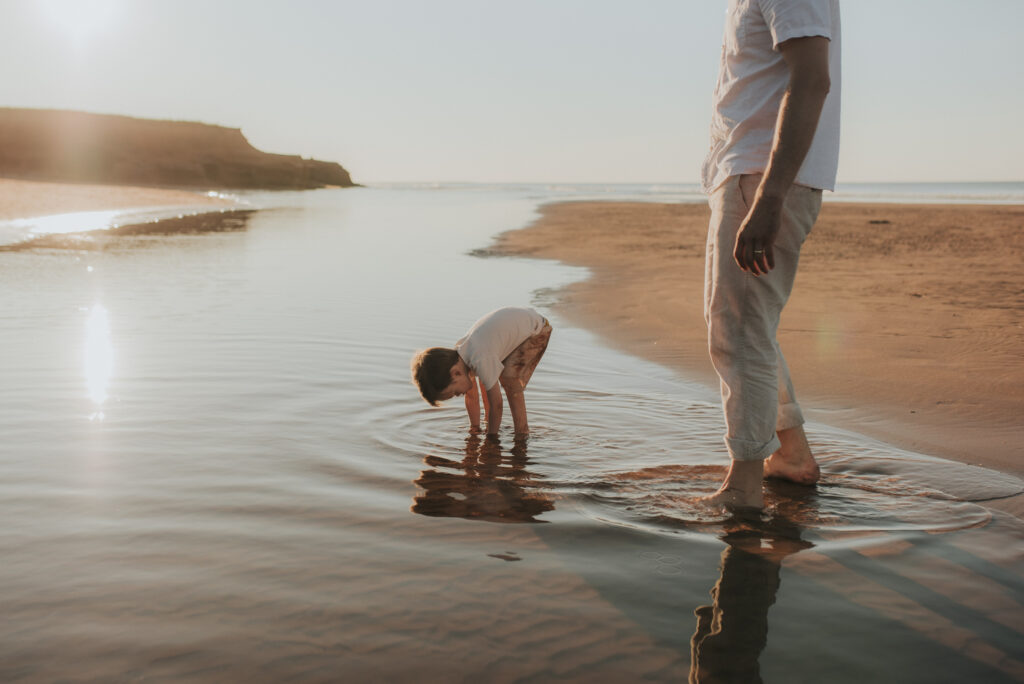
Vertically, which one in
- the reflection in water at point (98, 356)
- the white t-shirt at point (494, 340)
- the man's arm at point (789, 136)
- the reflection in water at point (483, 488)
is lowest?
the reflection in water at point (483, 488)

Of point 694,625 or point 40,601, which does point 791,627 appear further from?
point 40,601

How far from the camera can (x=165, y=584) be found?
99.8 inches

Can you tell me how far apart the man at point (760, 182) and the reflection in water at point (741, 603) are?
19cm

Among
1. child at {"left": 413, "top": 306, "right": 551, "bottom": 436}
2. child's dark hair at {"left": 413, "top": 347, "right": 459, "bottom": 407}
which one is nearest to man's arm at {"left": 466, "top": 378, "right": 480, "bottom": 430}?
child at {"left": 413, "top": 306, "right": 551, "bottom": 436}

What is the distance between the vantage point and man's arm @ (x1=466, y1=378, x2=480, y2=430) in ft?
15.0

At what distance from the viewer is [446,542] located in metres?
2.95

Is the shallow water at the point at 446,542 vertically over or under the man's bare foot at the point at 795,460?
under

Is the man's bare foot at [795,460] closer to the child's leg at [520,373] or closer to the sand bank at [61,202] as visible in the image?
the child's leg at [520,373]

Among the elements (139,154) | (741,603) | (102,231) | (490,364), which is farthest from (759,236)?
(139,154)

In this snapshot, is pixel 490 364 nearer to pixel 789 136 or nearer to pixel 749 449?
pixel 749 449

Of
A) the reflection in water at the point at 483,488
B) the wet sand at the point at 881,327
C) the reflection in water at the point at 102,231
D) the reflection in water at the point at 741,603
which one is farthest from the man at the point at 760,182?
the reflection in water at the point at 102,231

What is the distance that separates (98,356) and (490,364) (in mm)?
3171

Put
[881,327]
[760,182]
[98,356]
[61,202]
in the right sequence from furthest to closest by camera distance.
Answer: [61,202] < [881,327] < [98,356] < [760,182]

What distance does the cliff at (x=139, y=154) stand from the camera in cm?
7438
